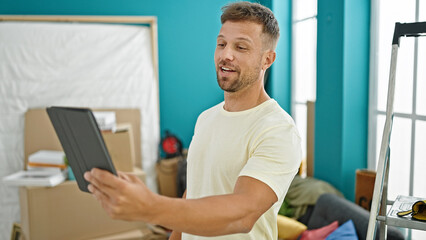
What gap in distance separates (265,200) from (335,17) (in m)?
2.77

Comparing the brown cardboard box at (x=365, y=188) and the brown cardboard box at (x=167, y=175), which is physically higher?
the brown cardboard box at (x=365, y=188)

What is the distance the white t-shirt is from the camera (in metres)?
1.07

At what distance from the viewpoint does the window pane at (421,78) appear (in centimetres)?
271

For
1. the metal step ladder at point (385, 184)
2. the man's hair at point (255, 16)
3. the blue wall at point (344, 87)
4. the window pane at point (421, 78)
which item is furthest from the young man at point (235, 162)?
the blue wall at point (344, 87)

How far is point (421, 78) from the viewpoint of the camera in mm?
2740

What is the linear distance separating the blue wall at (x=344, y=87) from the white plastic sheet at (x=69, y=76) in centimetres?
186

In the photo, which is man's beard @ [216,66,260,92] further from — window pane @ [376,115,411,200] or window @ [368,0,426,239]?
window pane @ [376,115,411,200]

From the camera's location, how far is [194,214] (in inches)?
35.1

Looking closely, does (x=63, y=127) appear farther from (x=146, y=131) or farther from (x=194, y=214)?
(x=146, y=131)

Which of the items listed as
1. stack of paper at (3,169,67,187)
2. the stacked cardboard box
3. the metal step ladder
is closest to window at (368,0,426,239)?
the metal step ladder

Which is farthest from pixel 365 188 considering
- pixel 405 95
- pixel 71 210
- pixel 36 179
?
pixel 36 179

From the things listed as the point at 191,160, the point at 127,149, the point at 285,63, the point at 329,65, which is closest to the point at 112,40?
the point at 127,149

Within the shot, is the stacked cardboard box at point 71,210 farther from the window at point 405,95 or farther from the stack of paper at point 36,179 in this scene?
the window at point 405,95

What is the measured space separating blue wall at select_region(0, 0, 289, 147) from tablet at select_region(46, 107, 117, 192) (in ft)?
12.8
